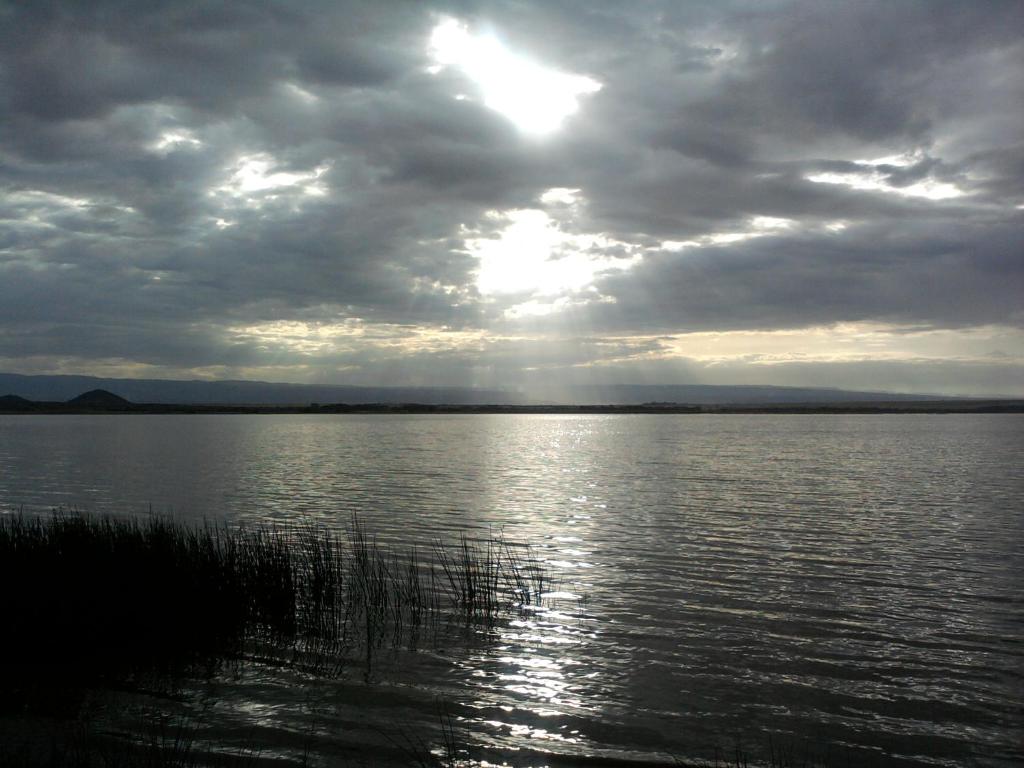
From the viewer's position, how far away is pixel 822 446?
68.1 m

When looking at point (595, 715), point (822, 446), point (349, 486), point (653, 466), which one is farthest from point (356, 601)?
point (822, 446)

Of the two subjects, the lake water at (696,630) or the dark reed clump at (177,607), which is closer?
the lake water at (696,630)

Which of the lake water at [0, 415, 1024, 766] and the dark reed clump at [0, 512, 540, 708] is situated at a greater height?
the dark reed clump at [0, 512, 540, 708]

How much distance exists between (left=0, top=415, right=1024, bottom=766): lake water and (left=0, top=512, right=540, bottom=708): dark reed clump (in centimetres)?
140

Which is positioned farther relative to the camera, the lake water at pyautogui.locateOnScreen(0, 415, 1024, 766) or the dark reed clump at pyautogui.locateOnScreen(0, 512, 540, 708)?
the dark reed clump at pyautogui.locateOnScreen(0, 512, 540, 708)

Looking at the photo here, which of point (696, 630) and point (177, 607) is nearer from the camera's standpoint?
point (177, 607)

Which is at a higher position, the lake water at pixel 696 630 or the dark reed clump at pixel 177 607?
the dark reed clump at pixel 177 607

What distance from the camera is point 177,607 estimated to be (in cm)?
1229

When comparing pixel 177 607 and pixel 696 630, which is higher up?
pixel 177 607

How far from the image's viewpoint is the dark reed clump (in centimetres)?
1099

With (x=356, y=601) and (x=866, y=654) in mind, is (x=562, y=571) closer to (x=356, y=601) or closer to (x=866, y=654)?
(x=356, y=601)

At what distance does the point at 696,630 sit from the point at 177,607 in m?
8.93

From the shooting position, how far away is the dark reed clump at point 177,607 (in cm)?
1099

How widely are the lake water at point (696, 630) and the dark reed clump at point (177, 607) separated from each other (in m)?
1.40
